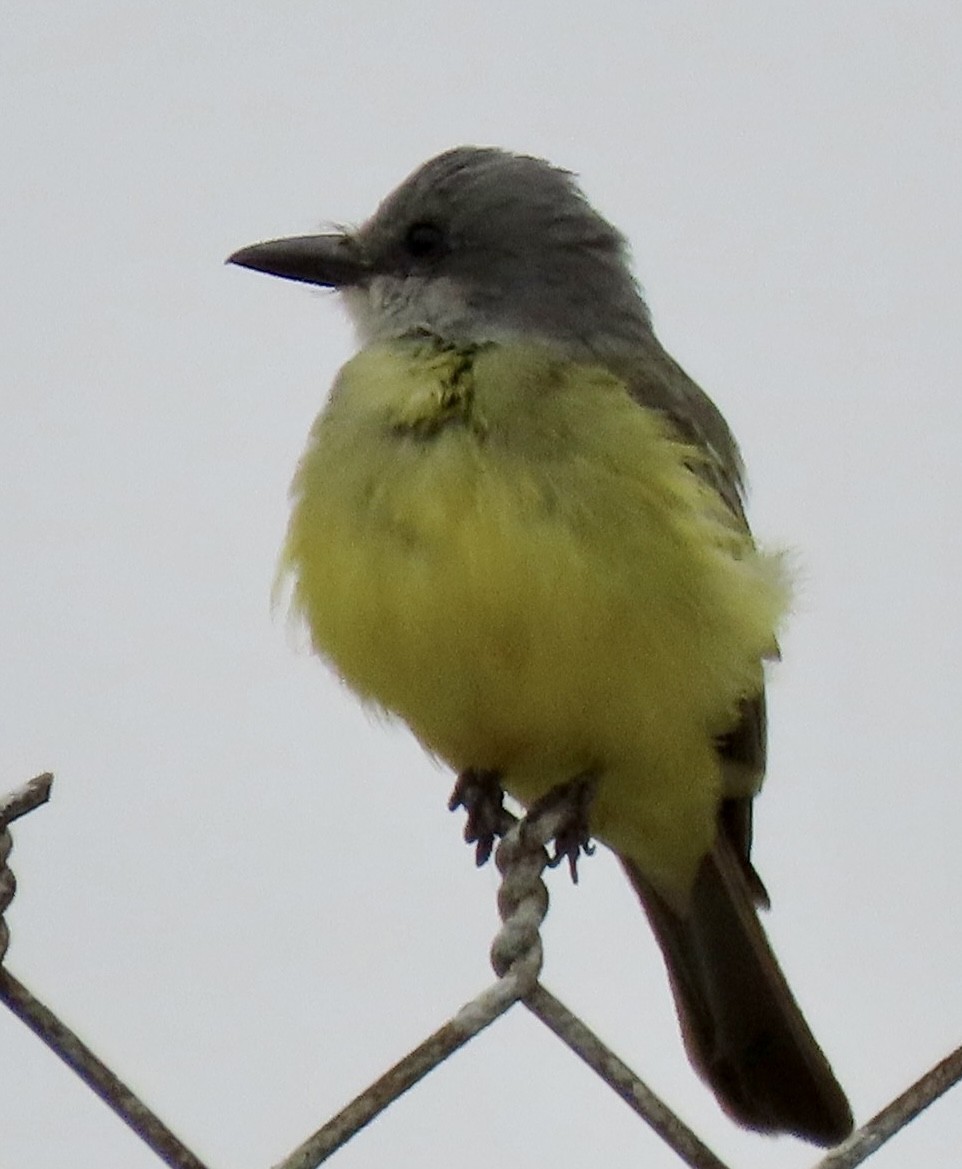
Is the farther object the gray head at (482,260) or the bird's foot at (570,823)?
the gray head at (482,260)

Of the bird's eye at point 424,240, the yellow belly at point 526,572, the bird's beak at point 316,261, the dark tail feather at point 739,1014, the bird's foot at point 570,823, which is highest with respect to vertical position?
the bird's beak at point 316,261

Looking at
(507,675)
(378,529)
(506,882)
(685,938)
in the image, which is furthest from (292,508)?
(506,882)

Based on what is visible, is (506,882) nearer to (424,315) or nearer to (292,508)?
(292,508)

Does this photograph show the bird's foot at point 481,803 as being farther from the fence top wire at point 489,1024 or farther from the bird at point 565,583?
the fence top wire at point 489,1024

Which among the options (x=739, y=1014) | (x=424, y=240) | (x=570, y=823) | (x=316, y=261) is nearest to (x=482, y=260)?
(x=424, y=240)

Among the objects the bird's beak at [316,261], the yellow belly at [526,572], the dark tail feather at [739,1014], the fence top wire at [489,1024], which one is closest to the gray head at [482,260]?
the bird's beak at [316,261]

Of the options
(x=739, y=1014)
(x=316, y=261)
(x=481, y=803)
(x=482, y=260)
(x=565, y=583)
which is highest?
(x=316, y=261)

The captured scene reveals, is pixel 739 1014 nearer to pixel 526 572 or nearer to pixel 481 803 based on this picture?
pixel 481 803
